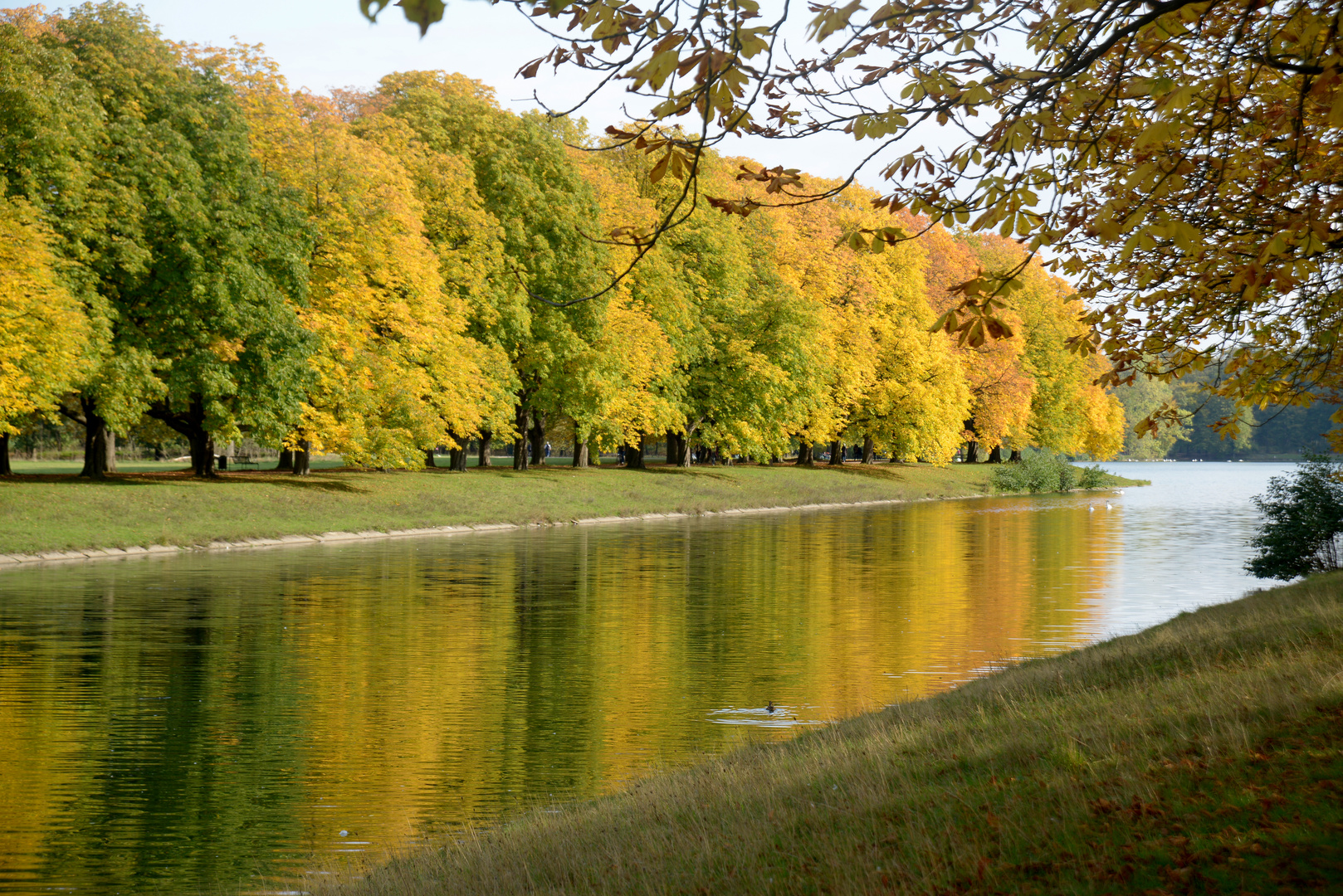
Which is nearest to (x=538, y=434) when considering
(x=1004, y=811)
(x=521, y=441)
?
(x=521, y=441)

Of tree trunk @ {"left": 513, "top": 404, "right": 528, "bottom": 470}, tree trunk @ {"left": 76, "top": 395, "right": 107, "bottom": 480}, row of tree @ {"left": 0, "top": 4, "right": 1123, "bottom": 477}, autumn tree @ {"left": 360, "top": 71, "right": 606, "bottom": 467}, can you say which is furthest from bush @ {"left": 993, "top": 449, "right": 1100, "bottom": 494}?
tree trunk @ {"left": 76, "top": 395, "right": 107, "bottom": 480}

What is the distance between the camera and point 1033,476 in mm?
71000

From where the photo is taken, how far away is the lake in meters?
8.80

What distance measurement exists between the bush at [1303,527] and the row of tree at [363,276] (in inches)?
276

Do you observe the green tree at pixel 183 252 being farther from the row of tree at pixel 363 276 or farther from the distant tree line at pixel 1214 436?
the distant tree line at pixel 1214 436

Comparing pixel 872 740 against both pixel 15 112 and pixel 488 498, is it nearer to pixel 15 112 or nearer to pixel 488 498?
pixel 15 112

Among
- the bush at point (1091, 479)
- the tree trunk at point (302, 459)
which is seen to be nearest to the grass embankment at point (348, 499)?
the tree trunk at point (302, 459)

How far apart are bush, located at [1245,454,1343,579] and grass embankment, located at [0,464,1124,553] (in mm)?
22905

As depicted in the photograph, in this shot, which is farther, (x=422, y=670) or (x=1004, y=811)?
(x=422, y=670)

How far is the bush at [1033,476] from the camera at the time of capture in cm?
7100

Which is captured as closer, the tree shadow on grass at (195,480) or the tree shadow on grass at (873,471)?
the tree shadow on grass at (195,480)

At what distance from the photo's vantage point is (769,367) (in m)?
55.6

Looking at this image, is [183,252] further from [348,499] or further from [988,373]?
[988,373]

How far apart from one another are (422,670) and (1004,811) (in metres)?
9.53
